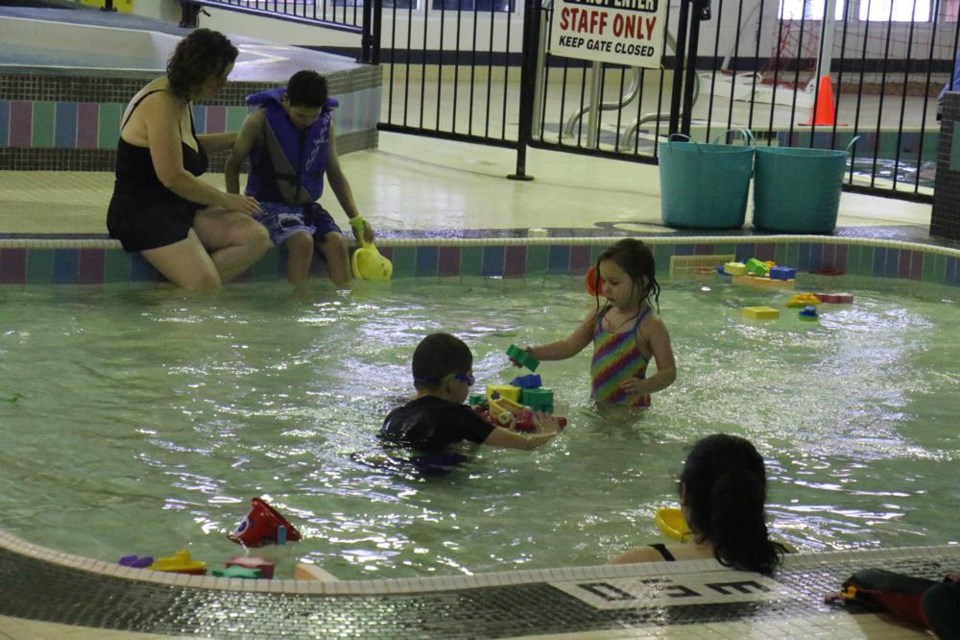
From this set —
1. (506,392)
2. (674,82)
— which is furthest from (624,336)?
(674,82)

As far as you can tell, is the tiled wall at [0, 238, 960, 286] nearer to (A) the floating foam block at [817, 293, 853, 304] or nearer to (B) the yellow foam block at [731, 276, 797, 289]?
(B) the yellow foam block at [731, 276, 797, 289]

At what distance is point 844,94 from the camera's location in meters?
19.0

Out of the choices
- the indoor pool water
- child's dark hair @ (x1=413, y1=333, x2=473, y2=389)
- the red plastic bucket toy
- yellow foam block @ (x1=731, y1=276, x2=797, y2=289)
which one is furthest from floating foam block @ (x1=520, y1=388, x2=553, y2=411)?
yellow foam block @ (x1=731, y1=276, x2=797, y2=289)

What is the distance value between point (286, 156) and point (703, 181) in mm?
2463

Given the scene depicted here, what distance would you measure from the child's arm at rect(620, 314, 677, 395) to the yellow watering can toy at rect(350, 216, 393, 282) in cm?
222

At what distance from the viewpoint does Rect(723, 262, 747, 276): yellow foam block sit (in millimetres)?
7410

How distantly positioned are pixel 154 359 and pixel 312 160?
170cm

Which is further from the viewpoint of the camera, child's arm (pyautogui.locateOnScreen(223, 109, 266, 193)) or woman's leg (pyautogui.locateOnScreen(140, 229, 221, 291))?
child's arm (pyautogui.locateOnScreen(223, 109, 266, 193))

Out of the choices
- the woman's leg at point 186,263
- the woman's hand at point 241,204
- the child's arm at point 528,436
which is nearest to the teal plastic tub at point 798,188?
the woman's hand at point 241,204

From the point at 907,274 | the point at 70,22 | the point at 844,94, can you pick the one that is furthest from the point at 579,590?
the point at 844,94

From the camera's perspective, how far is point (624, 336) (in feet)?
16.0

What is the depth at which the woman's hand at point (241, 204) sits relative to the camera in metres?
6.34

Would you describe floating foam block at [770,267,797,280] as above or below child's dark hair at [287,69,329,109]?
below

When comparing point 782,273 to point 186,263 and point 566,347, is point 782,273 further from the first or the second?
point 186,263
